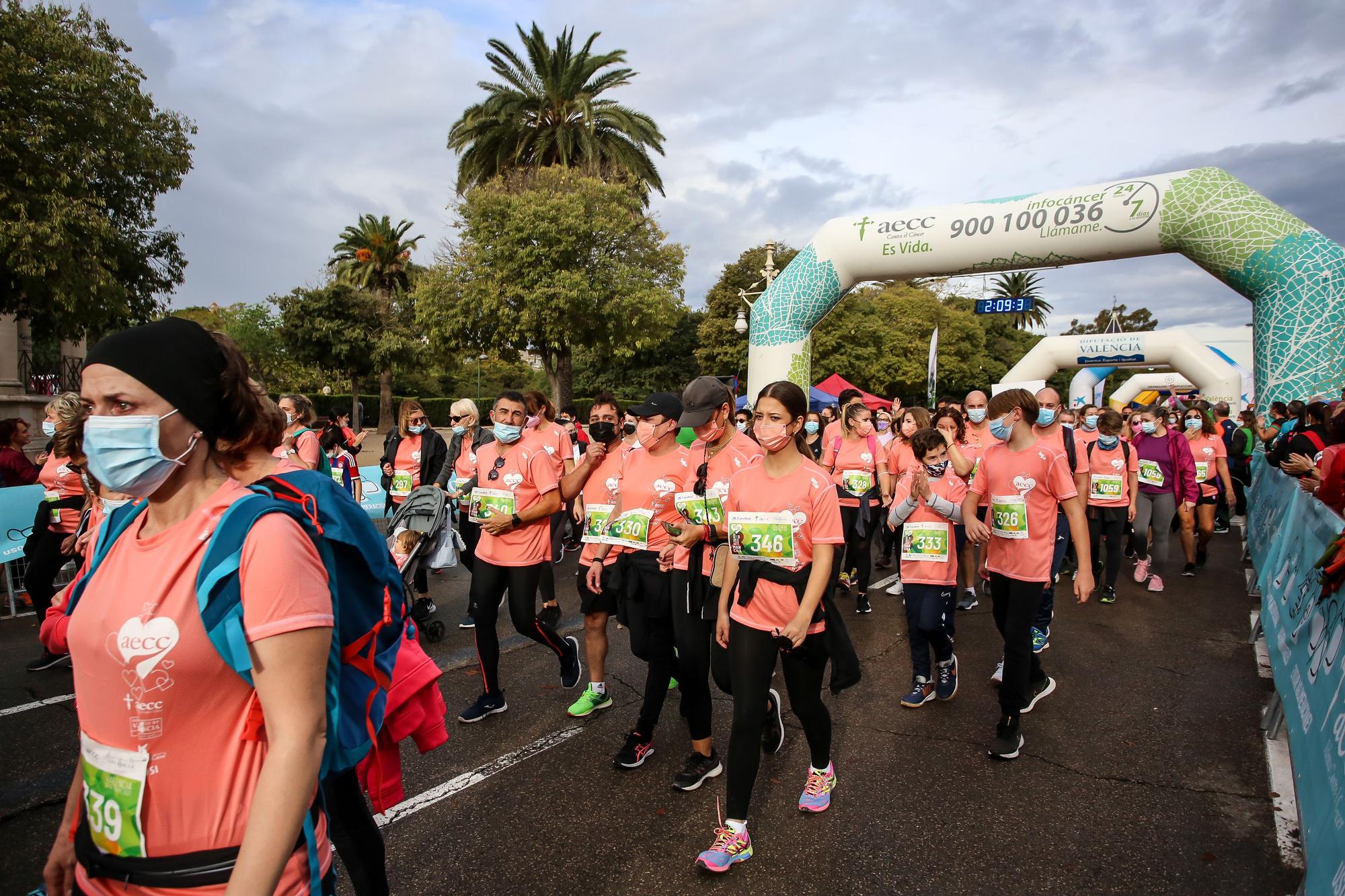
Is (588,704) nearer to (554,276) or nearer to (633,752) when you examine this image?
(633,752)

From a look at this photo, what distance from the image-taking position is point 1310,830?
2.95 meters

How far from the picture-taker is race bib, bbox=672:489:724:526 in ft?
12.8

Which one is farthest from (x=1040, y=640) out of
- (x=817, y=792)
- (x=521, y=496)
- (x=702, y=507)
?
(x=521, y=496)

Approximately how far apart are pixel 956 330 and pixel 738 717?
2044 inches

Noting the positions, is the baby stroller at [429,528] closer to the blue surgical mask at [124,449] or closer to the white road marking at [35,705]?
the white road marking at [35,705]

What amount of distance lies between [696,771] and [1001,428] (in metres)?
2.80

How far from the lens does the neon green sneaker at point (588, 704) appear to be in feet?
15.6

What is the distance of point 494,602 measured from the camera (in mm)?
4645

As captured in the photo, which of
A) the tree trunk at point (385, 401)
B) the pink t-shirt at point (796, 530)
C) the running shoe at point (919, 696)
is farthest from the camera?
the tree trunk at point (385, 401)

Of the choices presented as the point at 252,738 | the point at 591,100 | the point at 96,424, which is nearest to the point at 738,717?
the point at 252,738

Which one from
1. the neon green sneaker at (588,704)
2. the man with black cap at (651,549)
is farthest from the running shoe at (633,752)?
the neon green sneaker at (588,704)

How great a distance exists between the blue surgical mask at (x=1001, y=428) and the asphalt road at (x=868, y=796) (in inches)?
70.8

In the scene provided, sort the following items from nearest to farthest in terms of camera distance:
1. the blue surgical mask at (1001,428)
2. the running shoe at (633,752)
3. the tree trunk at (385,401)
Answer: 1. the running shoe at (633,752)
2. the blue surgical mask at (1001,428)
3. the tree trunk at (385,401)

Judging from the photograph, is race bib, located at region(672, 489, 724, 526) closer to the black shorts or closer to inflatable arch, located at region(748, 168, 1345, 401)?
the black shorts
